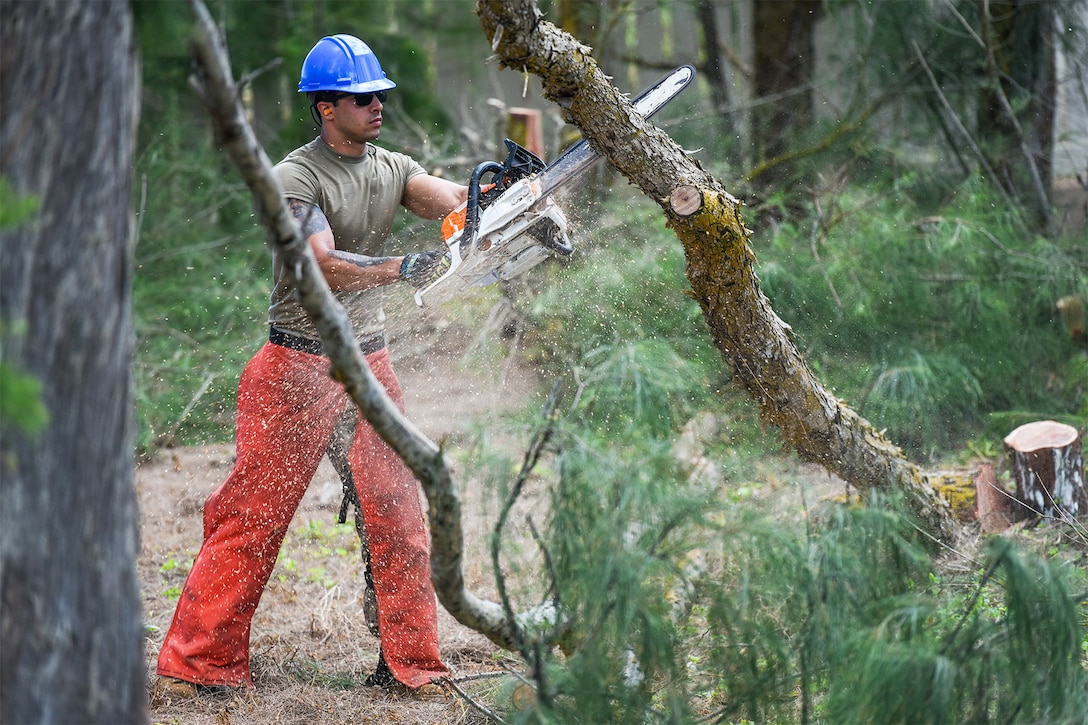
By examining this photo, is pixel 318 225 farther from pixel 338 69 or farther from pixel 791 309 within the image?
pixel 791 309

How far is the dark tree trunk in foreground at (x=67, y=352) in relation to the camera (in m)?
1.28

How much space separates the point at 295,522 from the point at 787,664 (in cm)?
303

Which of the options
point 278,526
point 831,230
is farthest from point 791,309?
point 278,526

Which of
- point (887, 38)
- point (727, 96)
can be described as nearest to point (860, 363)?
point (887, 38)

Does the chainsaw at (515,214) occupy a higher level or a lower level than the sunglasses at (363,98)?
lower

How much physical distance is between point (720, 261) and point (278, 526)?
4.98 ft

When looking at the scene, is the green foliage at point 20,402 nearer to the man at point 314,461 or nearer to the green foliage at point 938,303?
the man at point 314,461

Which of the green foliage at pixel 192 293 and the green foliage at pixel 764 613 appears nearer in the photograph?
the green foliage at pixel 764 613

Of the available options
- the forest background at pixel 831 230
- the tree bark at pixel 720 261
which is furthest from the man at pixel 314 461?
the forest background at pixel 831 230

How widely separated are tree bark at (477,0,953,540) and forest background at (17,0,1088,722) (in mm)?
221

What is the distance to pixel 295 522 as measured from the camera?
177 inches

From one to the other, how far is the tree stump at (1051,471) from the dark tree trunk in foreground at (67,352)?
3.47 m

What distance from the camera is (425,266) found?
9.70ft

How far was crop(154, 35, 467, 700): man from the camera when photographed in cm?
285
